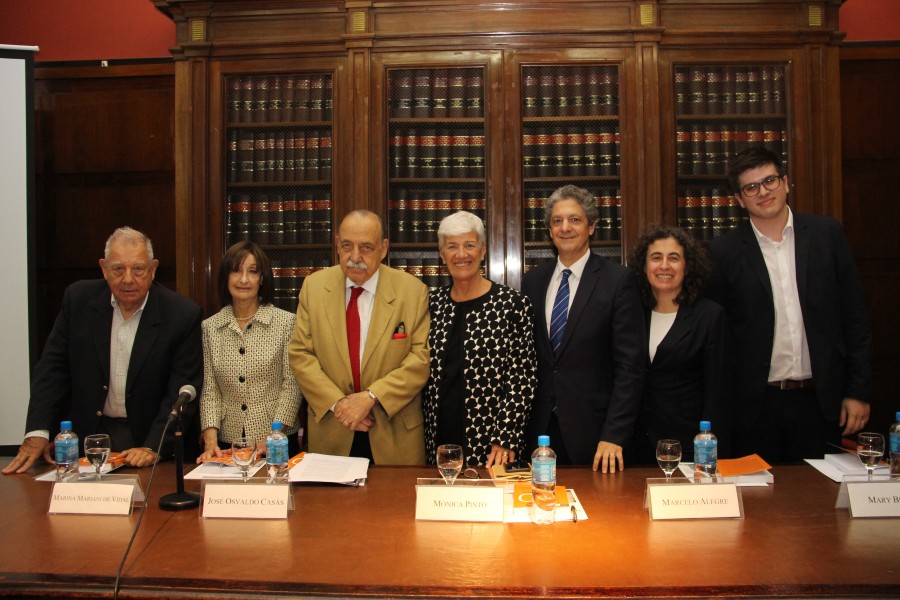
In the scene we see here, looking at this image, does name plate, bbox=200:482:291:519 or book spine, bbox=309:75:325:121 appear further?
book spine, bbox=309:75:325:121

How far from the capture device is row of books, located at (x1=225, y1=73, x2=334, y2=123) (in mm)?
3920

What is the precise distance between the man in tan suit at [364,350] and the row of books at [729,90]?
2.29m

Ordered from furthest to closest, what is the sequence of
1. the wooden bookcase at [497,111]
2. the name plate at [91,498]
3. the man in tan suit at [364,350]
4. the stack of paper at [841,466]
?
the wooden bookcase at [497,111] < the man in tan suit at [364,350] < the stack of paper at [841,466] < the name plate at [91,498]

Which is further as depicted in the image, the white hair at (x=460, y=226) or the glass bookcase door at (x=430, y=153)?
→ the glass bookcase door at (x=430, y=153)

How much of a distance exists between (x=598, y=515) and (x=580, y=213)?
3.87 feet

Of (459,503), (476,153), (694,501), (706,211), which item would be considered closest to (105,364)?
(459,503)

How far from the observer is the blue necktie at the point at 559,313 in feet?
7.93

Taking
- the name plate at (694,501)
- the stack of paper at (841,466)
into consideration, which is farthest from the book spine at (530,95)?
the name plate at (694,501)

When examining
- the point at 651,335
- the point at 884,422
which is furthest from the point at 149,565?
the point at 884,422

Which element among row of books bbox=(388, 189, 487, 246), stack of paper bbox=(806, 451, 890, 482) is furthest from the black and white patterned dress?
row of books bbox=(388, 189, 487, 246)

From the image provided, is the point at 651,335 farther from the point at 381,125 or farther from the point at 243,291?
the point at 381,125

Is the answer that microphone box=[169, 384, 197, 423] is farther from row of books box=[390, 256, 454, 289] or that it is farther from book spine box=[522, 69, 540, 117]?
book spine box=[522, 69, 540, 117]

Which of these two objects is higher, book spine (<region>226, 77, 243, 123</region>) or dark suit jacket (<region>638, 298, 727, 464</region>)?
book spine (<region>226, 77, 243, 123</region>)

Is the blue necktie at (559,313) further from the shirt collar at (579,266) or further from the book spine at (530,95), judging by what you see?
the book spine at (530,95)
